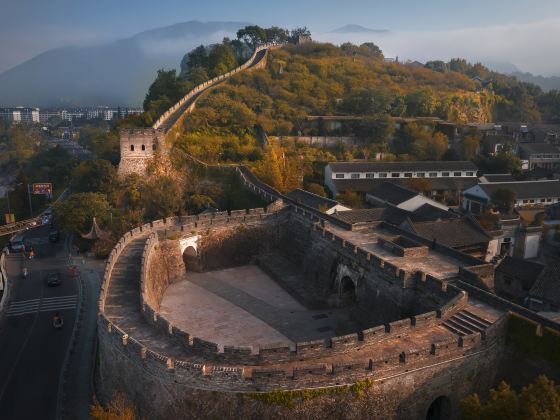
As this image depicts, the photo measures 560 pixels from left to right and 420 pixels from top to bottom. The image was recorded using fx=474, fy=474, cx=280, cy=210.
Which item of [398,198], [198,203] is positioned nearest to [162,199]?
[198,203]

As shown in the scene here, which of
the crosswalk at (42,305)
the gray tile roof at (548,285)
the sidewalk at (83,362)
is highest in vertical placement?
the gray tile roof at (548,285)

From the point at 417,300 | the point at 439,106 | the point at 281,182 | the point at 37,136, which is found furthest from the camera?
the point at 37,136

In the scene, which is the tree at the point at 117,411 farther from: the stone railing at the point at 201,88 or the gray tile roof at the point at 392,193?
the stone railing at the point at 201,88

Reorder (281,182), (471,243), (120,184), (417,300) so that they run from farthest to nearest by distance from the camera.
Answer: (281,182), (120,184), (471,243), (417,300)

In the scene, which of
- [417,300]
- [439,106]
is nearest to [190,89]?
[439,106]

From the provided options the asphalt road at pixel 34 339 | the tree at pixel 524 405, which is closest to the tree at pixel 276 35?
the asphalt road at pixel 34 339

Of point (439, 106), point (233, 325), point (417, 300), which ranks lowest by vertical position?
point (233, 325)

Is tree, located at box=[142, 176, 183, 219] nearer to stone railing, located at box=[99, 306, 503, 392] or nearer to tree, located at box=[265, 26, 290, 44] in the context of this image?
stone railing, located at box=[99, 306, 503, 392]

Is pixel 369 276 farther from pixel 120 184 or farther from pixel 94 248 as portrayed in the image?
pixel 120 184
